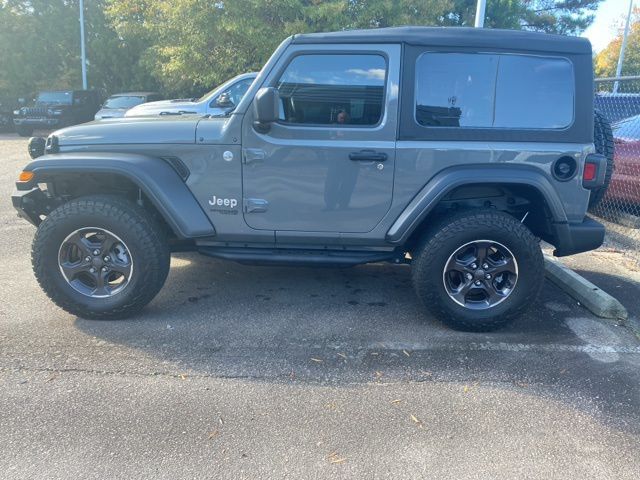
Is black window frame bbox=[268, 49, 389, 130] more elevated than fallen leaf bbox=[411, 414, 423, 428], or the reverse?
black window frame bbox=[268, 49, 389, 130]

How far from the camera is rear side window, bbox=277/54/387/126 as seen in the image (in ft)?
11.8

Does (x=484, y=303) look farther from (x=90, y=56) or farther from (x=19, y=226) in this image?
(x=90, y=56)

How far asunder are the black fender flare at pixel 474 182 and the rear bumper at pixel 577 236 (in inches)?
2.6

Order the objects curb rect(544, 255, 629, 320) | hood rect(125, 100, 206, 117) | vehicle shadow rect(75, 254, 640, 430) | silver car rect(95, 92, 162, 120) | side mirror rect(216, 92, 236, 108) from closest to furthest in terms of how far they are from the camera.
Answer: vehicle shadow rect(75, 254, 640, 430)
curb rect(544, 255, 629, 320)
side mirror rect(216, 92, 236, 108)
hood rect(125, 100, 206, 117)
silver car rect(95, 92, 162, 120)

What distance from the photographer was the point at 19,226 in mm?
6254

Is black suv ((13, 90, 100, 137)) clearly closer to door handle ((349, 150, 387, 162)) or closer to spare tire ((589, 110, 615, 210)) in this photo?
door handle ((349, 150, 387, 162))

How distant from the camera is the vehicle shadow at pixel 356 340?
3.20 meters

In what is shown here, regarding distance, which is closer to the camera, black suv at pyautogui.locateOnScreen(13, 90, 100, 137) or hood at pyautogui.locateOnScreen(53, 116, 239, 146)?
hood at pyautogui.locateOnScreen(53, 116, 239, 146)

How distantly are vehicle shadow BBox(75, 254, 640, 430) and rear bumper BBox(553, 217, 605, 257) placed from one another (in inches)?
25.1

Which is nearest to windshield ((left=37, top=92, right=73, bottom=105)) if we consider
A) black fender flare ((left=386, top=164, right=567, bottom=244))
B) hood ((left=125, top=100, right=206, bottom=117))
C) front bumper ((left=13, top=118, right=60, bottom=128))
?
front bumper ((left=13, top=118, right=60, bottom=128))

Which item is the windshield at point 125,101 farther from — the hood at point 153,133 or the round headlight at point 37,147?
the hood at point 153,133

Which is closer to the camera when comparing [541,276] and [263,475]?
[263,475]

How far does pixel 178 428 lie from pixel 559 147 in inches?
119

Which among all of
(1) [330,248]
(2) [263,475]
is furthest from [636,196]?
(2) [263,475]
